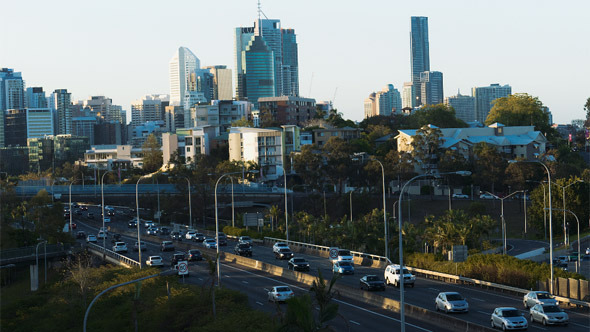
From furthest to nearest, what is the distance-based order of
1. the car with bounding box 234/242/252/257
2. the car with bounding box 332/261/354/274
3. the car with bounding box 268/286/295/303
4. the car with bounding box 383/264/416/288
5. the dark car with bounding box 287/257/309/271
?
the car with bounding box 234/242/252/257, the dark car with bounding box 287/257/309/271, the car with bounding box 332/261/354/274, the car with bounding box 383/264/416/288, the car with bounding box 268/286/295/303

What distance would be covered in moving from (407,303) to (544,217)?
179 feet

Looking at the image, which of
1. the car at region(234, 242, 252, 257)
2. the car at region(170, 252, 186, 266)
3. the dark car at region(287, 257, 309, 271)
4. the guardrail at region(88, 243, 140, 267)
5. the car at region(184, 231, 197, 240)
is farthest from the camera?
the car at region(184, 231, 197, 240)

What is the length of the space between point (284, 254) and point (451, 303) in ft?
125

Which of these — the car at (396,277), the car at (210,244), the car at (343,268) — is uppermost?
the car at (396,277)

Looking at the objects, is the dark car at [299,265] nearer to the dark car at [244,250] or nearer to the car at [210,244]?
the dark car at [244,250]

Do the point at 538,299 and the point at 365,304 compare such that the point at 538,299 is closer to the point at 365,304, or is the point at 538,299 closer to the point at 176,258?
the point at 365,304

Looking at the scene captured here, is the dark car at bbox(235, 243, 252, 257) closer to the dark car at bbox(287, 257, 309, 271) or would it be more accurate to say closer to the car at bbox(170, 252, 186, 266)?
the car at bbox(170, 252, 186, 266)

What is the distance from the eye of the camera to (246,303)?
52.0 m

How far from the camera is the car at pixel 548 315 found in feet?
138

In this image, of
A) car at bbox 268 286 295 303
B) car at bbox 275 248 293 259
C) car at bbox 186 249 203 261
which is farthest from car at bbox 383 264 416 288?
car at bbox 186 249 203 261

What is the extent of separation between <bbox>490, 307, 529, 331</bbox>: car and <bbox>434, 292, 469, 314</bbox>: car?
4.92 metres

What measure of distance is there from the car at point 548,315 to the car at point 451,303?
174 inches

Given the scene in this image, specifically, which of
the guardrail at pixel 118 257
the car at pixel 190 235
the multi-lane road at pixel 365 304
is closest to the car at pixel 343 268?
the multi-lane road at pixel 365 304

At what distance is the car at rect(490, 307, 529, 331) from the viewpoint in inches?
1590
